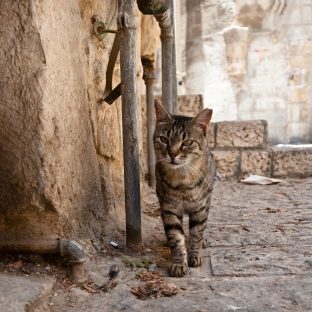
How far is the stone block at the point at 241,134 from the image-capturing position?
543cm

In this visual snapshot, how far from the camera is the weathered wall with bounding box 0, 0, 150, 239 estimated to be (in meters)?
1.96

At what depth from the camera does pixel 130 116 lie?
2447mm

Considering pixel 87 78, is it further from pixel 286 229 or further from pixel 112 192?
pixel 286 229

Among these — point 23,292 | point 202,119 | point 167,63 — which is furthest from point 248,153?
point 23,292

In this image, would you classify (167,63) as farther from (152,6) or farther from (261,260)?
(261,260)

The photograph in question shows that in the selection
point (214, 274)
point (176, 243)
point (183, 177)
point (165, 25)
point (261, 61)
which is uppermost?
point (261, 61)

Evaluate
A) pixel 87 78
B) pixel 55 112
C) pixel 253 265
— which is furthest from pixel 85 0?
pixel 253 265

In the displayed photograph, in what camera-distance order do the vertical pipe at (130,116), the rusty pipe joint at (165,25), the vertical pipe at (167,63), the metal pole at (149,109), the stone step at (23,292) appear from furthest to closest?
1. the metal pole at (149,109)
2. the vertical pipe at (167,63)
3. the rusty pipe joint at (165,25)
4. the vertical pipe at (130,116)
5. the stone step at (23,292)

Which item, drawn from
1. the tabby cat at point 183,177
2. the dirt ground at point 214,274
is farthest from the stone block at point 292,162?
the tabby cat at point 183,177

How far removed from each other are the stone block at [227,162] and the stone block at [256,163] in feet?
0.27

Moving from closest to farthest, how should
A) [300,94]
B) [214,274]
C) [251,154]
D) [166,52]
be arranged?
[214,274]
[166,52]
[251,154]
[300,94]

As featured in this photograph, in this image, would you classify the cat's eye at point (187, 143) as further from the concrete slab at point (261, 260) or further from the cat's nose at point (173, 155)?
the concrete slab at point (261, 260)

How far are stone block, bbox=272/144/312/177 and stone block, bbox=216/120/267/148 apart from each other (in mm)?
273

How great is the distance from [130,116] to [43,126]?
0.59m
